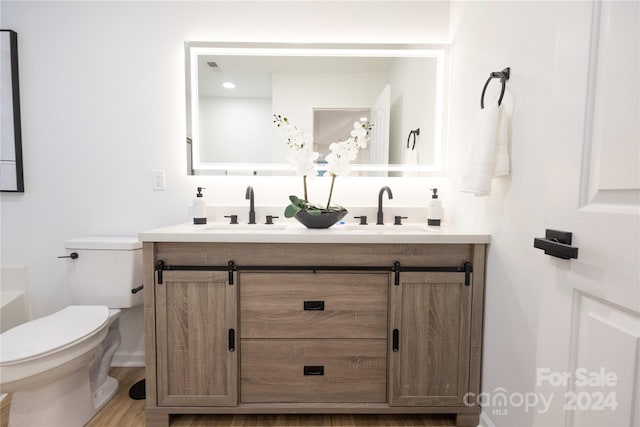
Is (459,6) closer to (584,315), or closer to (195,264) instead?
(584,315)

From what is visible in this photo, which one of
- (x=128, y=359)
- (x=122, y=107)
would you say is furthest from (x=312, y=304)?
(x=122, y=107)

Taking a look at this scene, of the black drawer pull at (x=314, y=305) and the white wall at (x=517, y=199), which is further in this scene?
the black drawer pull at (x=314, y=305)

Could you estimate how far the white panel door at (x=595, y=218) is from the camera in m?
0.56

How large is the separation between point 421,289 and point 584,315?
57 cm

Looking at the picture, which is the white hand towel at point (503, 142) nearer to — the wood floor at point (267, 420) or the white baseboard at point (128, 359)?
the wood floor at point (267, 420)

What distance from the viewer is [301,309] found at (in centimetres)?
119

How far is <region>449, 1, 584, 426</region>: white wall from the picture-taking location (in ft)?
3.01

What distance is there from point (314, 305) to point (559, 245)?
33.1 inches

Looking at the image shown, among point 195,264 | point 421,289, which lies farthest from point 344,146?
point 195,264

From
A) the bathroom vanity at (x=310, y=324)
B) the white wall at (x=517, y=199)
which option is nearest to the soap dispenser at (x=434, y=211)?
the white wall at (x=517, y=199)

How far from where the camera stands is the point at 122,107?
5.36 ft

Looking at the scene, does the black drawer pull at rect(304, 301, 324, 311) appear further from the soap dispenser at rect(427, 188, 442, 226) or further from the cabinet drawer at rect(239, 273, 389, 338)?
the soap dispenser at rect(427, 188, 442, 226)

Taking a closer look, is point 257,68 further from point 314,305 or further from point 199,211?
point 314,305

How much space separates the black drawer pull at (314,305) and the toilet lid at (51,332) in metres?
0.91
